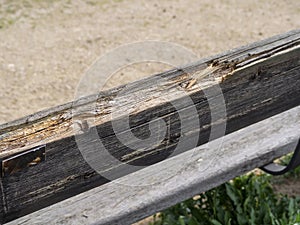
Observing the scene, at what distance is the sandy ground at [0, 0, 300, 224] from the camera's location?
167 inches

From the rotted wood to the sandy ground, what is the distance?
2335mm

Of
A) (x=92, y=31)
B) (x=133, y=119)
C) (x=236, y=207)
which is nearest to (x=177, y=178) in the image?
(x=133, y=119)

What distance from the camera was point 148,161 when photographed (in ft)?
6.06

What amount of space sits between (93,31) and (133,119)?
3332mm

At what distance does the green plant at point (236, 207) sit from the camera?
2.54 m

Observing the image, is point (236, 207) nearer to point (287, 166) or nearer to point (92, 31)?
point (287, 166)

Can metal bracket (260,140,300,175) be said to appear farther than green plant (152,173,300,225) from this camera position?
No

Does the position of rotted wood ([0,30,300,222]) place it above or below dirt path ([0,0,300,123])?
below

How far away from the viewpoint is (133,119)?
1582mm

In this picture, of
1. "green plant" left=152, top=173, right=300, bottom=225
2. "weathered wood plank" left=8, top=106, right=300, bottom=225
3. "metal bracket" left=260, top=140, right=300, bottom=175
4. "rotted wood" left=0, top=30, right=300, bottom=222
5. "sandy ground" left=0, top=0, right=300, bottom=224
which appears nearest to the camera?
"rotted wood" left=0, top=30, right=300, bottom=222

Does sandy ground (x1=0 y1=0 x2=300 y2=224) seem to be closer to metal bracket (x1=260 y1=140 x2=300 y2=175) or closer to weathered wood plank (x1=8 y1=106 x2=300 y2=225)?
metal bracket (x1=260 y1=140 x2=300 y2=175)

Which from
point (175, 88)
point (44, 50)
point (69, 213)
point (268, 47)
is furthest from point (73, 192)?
point (44, 50)

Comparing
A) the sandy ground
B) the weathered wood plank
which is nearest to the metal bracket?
the weathered wood plank

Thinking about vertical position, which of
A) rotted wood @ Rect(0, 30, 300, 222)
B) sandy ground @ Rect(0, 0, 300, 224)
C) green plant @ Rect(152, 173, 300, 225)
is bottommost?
rotted wood @ Rect(0, 30, 300, 222)
